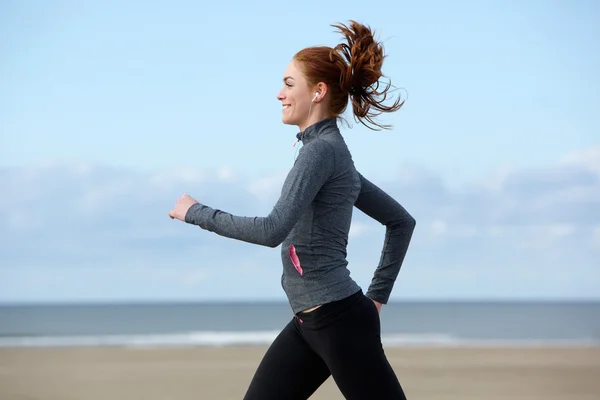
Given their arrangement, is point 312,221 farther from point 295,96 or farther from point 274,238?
point 295,96

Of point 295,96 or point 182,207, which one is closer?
point 182,207

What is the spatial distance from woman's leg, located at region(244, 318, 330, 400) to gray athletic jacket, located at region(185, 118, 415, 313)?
15cm

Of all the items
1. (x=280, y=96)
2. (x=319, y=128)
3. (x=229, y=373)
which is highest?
(x=280, y=96)

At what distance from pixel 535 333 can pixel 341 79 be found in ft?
71.9

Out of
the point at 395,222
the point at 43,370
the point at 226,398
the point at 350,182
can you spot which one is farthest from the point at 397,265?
the point at 43,370

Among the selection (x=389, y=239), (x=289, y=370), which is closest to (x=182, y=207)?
(x=289, y=370)

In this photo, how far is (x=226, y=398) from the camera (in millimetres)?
7918

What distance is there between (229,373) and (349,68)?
25.5 feet

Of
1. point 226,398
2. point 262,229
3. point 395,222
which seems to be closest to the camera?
point 262,229

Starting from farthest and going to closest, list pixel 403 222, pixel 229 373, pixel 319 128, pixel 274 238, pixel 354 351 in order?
pixel 229 373
pixel 403 222
pixel 319 128
pixel 354 351
pixel 274 238

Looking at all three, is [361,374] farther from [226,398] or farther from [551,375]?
[551,375]

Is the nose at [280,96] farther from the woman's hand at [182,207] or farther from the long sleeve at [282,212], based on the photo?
the woman's hand at [182,207]

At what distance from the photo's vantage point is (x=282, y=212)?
2.27 metres

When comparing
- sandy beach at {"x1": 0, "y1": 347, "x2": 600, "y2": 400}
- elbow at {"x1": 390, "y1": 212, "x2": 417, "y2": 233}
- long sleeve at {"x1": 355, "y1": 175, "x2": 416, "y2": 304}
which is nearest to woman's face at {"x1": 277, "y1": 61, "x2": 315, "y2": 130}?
long sleeve at {"x1": 355, "y1": 175, "x2": 416, "y2": 304}
